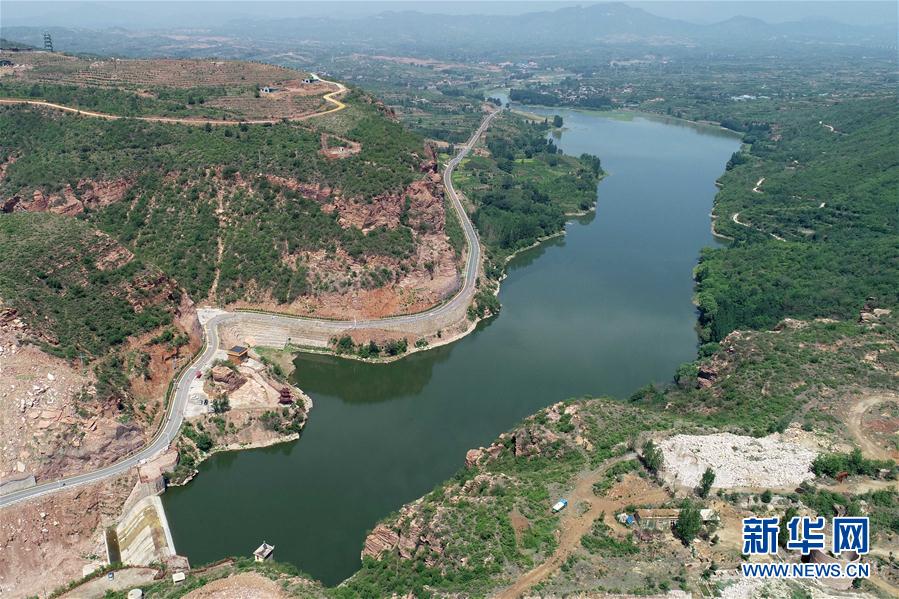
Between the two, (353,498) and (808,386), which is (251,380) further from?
(808,386)

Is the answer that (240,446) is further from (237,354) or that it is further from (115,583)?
(115,583)

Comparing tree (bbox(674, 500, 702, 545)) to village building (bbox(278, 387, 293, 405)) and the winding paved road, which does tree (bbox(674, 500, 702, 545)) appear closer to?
village building (bbox(278, 387, 293, 405))

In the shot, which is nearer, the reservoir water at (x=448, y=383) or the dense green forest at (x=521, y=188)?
the reservoir water at (x=448, y=383)

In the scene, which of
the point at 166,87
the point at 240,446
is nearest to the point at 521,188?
the point at 166,87

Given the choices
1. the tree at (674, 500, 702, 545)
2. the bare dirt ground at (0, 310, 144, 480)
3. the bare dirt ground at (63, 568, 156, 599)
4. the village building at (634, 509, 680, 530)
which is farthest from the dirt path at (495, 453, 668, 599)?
the bare dirt ground at (0, 310, 144, 480)

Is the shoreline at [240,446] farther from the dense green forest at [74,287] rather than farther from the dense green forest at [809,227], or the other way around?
the dense green forest at [809,227]

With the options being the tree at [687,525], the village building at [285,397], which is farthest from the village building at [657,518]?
the village building at [285,397]
